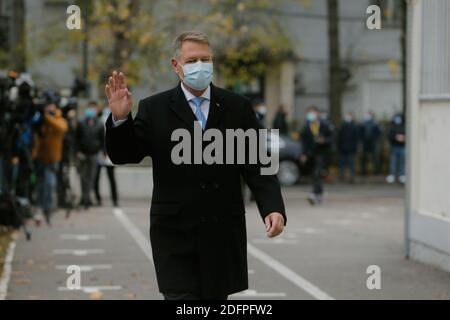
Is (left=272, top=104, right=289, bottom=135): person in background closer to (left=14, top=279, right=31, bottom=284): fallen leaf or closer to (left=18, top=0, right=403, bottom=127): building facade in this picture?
(left=18, top=0, right=403, bottom=127): building facade

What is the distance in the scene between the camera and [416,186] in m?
13.2

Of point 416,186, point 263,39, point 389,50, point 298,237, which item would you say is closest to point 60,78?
point 263,39

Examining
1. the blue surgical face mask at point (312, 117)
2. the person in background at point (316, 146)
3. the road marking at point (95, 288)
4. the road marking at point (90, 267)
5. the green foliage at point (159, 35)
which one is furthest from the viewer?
the green foliage at point (159, 35)

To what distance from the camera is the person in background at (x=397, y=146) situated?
2947cm

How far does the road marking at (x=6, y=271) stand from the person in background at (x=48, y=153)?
288 centimetres

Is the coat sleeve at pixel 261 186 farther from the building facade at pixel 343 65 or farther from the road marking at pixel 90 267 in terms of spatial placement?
the building facade at pixel 343 65

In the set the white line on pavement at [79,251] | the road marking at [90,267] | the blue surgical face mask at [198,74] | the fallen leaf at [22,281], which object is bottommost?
the white line on pavement at [79,251]

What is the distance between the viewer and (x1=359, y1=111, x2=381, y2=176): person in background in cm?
3250

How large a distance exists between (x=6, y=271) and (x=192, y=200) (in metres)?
6.28

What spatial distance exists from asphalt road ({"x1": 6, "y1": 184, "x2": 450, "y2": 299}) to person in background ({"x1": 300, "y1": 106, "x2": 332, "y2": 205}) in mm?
1369

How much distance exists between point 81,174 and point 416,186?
975 cm

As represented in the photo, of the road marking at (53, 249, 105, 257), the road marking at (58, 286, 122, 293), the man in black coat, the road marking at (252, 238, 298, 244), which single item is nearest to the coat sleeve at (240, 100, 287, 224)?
the man in black coat

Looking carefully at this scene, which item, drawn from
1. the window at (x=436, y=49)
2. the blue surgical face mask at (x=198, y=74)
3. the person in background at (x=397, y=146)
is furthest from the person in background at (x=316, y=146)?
the blue surgical face mask at (x=198, y=74)
